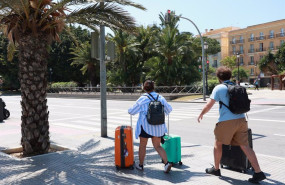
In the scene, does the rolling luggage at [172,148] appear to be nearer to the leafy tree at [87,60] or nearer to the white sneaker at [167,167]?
the white sneaker at [167,167]

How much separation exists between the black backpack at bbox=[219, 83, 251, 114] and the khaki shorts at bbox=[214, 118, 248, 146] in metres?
0.19

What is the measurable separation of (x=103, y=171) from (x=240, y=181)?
217 centimetres

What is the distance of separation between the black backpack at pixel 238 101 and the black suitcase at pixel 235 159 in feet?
2.64

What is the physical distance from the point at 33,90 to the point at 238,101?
399 cm

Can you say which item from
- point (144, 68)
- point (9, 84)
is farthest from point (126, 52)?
point (9, 84)

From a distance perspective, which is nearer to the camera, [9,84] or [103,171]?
[103,171]

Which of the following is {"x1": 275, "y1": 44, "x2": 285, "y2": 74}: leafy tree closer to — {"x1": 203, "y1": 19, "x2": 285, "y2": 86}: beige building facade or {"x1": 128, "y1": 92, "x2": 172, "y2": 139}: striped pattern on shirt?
{"x1": 203, "y1": 19, "x2": 285, "y2": 86}: beige building facade

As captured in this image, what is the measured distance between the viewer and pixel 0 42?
5791 centimetres

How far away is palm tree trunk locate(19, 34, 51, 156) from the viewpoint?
6262 millimetres

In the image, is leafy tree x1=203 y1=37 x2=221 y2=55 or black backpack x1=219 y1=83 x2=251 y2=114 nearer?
black backpack x1=219 y1=83 x2=251 y2=114

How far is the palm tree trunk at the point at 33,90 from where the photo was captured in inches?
247

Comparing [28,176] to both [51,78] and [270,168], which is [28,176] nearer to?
[270,168]

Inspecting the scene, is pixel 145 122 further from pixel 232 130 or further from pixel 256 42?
pixel 256 42

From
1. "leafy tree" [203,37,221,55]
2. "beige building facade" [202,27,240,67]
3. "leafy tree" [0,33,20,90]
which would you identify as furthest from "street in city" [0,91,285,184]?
"beige building facade" [202,27,240,67]
